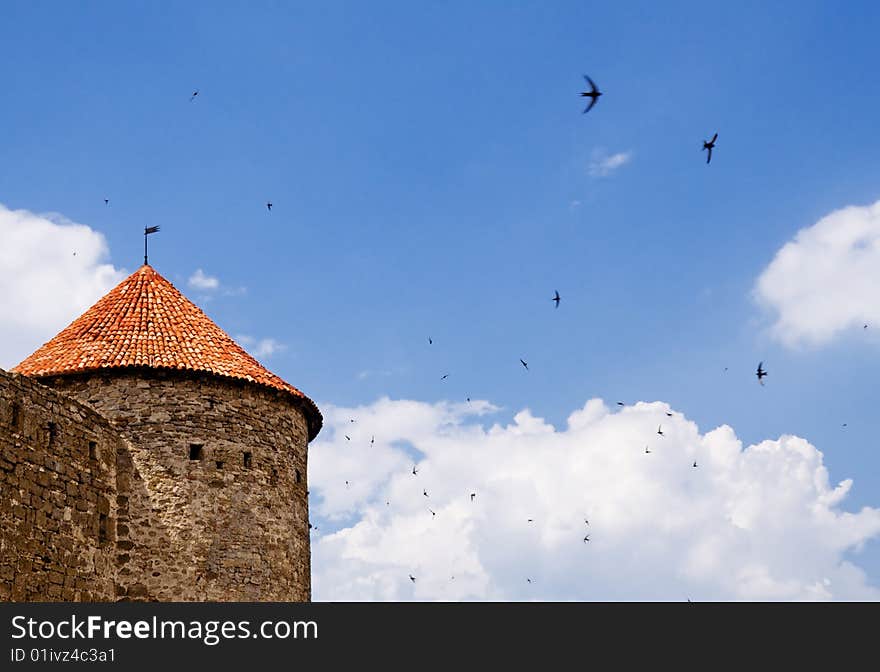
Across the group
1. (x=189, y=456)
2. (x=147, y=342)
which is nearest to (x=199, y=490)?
(x=189, y=456)

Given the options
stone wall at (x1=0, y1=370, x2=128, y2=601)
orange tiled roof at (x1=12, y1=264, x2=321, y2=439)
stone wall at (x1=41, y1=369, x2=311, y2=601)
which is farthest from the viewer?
orange tiled roof at (x1=12, y1=264, x2=321, y2=439)

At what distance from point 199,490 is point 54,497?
2.65 metres

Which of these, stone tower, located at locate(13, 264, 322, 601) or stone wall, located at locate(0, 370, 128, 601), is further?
stone tower, located at locate(13, 264, 322, 601)

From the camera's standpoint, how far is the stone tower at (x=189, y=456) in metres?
16.8

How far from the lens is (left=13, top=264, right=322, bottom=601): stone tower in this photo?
55.1ft

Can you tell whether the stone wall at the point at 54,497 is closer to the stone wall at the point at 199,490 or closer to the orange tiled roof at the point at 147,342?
the stone wall at the point at 199,490

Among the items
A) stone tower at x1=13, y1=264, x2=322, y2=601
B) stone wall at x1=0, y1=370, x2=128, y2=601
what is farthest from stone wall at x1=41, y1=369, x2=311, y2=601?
stone wall at x1=0, y1=370, x2=128, y2=601

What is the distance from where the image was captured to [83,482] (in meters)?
15.8

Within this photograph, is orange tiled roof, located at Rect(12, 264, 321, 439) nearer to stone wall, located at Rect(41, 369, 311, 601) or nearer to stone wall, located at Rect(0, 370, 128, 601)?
stone wall, located at Rect(41, 369, 311, 601)

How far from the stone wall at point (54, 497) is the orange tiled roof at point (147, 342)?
1.50m

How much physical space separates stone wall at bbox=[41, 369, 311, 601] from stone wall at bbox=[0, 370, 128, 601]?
0.43 metres

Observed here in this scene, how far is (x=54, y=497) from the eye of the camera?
15070mm

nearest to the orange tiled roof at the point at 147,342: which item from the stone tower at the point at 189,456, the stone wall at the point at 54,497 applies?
the stone tower at the point at 189,456

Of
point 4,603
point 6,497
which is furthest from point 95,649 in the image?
point 6,497
